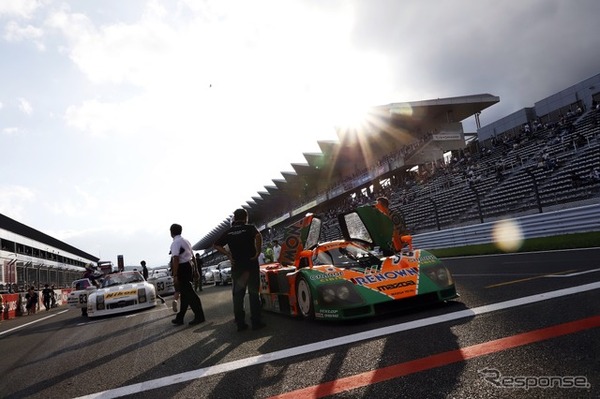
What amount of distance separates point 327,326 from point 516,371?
2.48m

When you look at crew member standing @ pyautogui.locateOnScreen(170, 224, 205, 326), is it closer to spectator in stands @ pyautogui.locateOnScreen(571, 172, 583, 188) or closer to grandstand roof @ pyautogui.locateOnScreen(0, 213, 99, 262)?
spectator in stands @ pyautogui.locateOnScreen(571, 172, 583, 188)

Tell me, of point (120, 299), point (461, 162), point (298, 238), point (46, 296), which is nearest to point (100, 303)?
point (120, 299)

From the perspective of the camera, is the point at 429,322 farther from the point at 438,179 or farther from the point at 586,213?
the point at 438,179

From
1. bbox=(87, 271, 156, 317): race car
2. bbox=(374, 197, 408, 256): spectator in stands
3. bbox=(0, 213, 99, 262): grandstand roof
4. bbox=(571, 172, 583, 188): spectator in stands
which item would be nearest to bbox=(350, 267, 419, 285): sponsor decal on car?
bbox=(374, 197, 408, 256): spectator in stands

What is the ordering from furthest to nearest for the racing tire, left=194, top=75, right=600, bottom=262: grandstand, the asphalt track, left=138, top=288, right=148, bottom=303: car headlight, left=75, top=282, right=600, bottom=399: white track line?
left=194, top=75, right=600, bottom=262: grandstand
left=138, top=288, right=148, bottom=303: car headlight
the racing tire
left=75, top=282, right=600, bottom=399: white track line
the asphalt track

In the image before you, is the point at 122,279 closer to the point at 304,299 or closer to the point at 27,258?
the point at 304,299

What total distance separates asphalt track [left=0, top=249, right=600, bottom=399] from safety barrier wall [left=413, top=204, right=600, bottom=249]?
7.90 meters

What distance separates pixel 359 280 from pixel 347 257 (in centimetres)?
151

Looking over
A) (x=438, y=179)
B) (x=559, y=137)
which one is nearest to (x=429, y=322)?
(x=559, y=137)

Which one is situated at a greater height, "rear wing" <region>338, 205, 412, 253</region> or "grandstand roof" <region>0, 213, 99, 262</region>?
"grandstand roof" <region>0, 213, 99, 262</region>

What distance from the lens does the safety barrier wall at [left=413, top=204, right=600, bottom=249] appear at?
12405 mm

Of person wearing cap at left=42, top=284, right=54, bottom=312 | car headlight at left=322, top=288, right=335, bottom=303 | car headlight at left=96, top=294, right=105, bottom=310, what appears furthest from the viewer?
person wearing cap at left=42, top=284, right=54, bottom=312

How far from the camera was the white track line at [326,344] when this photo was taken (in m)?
3.27

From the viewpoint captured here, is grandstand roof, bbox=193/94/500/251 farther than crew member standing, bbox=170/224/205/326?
Yes
